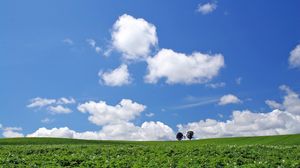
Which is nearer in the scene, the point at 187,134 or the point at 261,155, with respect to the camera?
the point at 261,155

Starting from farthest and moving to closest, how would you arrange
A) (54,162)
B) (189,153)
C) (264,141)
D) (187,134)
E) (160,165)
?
(187,134) < (264,141) < (189,153) < (54,162) < (160,165)

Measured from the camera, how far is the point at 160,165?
2830cm

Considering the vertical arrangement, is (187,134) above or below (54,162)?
above

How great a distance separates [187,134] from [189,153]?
272 feet

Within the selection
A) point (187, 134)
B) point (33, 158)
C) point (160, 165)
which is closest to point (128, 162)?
point (160, 165)

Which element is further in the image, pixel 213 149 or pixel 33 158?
pixel 213 149

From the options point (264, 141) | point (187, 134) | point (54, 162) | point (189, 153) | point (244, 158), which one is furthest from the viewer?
point (187, 134)

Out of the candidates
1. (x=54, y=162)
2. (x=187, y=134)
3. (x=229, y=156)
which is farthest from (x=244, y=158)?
(x=187, y=134)

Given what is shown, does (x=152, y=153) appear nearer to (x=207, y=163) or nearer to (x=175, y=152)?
(x=175, y=152)

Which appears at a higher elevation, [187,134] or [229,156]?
[187,134]

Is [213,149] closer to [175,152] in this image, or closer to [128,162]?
[175,152]

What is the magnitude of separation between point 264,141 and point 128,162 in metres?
55.2

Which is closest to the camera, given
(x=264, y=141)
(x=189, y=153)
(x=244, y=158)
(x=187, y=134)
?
(x=244, y=158)

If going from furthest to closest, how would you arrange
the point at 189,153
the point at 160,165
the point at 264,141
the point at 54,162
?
the point at 264,141, the point at 189,153, the point at 54,162, the point at 160,165
